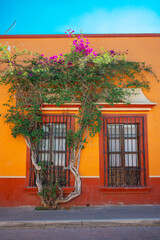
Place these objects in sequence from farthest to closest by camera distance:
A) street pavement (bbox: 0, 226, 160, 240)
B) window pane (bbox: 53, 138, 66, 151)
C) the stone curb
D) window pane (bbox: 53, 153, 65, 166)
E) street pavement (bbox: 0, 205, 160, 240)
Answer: window pane (bbox: 53, 138, 66, 151), window pane (bbox: 53, 153, 65, 166), the stone curb, street pavement (bbox: 0, 205, 160, 240), street pavement (bbox: 0, 226, 160, 240)

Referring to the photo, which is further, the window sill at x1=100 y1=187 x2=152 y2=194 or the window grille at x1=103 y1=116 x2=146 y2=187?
the window grille at x1=103 y1=116 x2=146 y2=187

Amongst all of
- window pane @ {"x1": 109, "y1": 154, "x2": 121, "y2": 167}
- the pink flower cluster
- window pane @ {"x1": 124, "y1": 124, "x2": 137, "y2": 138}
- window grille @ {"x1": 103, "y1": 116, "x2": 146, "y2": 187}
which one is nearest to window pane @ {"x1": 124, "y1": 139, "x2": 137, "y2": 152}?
window grille @ {"x1": 103, "y1": 116, "x2": 146, "y2": 187}

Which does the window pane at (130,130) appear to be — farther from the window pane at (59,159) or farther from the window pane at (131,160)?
the window pane at (59,159)

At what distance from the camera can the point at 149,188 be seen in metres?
6.77

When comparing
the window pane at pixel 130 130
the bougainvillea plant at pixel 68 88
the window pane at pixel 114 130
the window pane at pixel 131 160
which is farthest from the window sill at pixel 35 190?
the window pane at pixel 130 130

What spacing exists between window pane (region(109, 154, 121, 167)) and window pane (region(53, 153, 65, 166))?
1.49 m

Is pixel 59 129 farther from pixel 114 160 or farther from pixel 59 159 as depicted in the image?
pixel 114 160

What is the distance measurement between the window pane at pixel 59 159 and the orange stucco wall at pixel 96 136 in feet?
1.99

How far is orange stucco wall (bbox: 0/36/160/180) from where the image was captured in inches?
273

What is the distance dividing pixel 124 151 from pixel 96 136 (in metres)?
1.01

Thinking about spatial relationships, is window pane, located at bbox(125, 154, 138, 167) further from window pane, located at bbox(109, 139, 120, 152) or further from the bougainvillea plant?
the bougainvillea plant

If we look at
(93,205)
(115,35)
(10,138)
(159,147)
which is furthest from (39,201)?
(115,35)

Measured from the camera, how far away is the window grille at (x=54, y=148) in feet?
22.7

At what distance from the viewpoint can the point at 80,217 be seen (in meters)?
5.60
